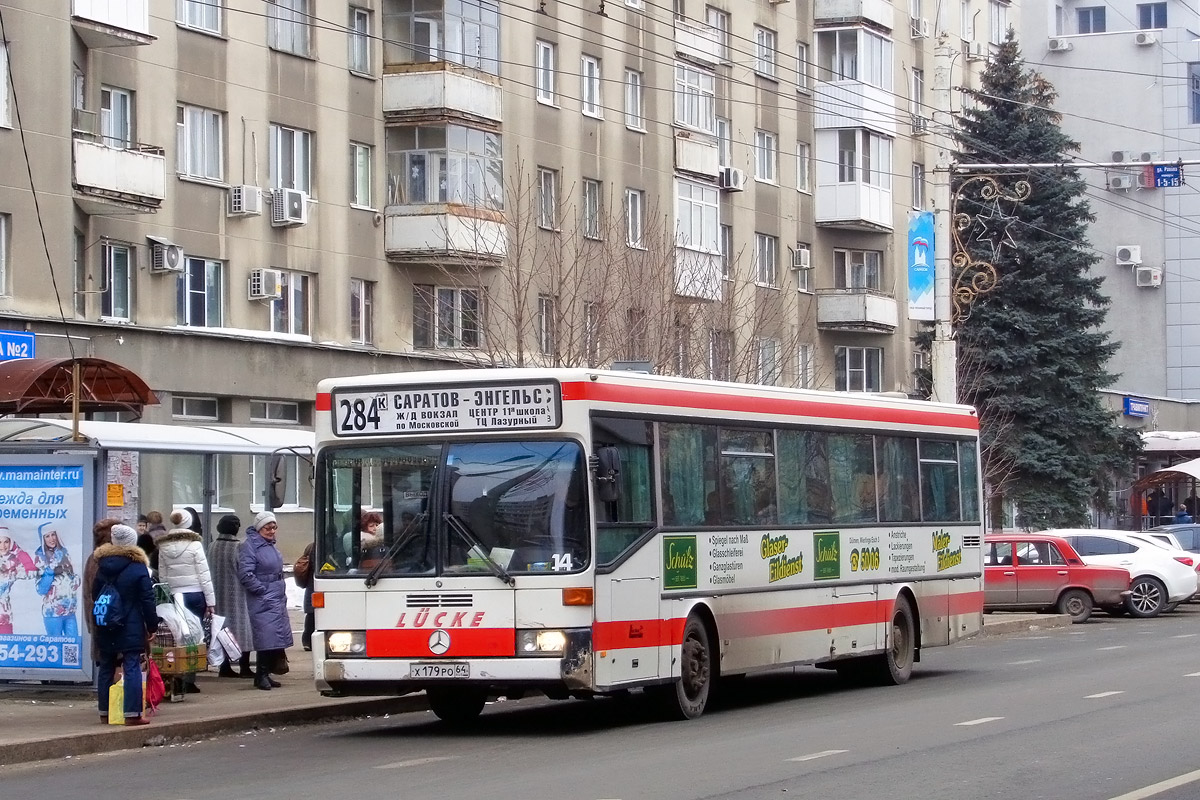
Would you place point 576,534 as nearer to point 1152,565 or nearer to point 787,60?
point 1152,565

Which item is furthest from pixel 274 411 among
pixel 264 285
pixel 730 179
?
pixel 730 179

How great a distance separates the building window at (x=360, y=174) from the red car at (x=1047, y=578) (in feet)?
46.0

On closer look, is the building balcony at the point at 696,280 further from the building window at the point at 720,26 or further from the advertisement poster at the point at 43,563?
the advertisement poster at the point at 43,563

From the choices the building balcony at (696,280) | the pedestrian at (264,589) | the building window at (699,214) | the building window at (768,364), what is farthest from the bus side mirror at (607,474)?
the building window at (699,214)

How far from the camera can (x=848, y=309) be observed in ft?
171

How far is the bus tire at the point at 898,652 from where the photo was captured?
63.5 ft

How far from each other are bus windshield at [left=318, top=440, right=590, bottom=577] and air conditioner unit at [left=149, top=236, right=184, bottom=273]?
728 inches

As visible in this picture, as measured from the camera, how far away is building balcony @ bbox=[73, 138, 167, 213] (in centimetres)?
3059

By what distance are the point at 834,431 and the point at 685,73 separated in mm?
28404

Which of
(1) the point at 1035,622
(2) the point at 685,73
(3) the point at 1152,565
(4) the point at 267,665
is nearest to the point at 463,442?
(4) the point at 267,665

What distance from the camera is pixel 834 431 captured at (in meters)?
18.3

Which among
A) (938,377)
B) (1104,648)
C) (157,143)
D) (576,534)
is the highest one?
(157,143)

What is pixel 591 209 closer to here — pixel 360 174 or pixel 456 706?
pixel 360 174

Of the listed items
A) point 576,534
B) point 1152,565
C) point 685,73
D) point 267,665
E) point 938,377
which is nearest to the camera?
point 576,534
